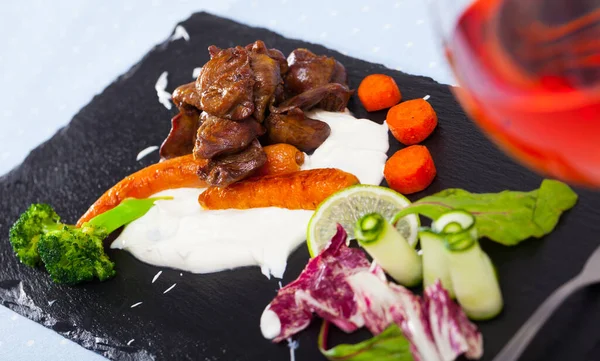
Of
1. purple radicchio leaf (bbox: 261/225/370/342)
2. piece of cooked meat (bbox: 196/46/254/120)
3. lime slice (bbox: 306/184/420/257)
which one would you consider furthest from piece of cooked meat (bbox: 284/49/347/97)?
purple radicchio leaf (bbox: 261/225/370/342)

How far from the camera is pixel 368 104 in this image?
423cm

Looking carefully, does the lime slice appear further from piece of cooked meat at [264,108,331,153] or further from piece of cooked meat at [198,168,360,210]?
piece of cooked meat at [264,108,331,153]

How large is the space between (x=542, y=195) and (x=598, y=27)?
1.36 m

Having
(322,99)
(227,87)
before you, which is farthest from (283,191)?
(322,99)

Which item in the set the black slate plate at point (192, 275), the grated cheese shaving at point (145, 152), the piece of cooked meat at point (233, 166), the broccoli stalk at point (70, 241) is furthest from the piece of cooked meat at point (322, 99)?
the grated cheese shaving at point (145, 152)

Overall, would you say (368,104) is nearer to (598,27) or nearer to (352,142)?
(352,142)

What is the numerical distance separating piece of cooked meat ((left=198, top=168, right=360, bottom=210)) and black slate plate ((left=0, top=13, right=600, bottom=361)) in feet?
0.94

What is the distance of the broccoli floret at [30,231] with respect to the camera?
398cm

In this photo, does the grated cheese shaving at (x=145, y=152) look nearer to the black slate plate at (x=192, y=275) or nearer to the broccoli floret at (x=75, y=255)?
the black slate plate at (x=192, y=275)

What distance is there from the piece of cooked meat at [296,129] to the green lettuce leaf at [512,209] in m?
1.02

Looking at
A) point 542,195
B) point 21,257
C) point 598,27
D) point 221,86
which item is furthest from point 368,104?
point 598,27

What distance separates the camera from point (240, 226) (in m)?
3.71

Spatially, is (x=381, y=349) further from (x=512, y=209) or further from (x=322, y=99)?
(x=322, y=99)

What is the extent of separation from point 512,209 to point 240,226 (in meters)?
1.31
